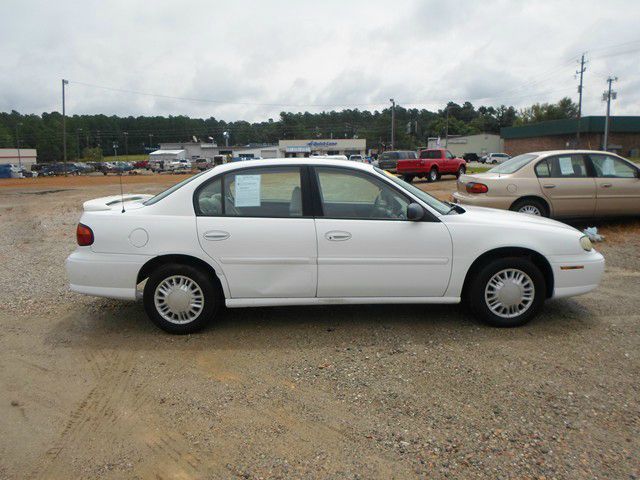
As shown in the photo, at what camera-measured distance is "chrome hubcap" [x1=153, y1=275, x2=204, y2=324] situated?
4.48m

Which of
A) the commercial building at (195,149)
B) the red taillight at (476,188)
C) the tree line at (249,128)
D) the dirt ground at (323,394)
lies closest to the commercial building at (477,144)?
the tree line at (249,128)

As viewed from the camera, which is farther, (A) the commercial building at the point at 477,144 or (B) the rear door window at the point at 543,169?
(A) the commercial building at the point at 477,144

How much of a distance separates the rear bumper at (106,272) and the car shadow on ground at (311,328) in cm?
44

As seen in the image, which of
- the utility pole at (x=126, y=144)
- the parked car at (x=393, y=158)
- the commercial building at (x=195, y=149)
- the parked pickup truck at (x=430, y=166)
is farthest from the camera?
the utility pole at (x=126, y=144)

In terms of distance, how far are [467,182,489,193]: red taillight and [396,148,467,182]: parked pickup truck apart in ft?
54.3

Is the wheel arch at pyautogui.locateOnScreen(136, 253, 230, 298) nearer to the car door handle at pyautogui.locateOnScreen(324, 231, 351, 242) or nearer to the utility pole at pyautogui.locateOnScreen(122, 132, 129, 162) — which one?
the car door handle at pyautogui.locateOnScreen(324, 231, 351, 242)

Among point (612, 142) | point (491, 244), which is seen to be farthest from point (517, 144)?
point (491, 244)

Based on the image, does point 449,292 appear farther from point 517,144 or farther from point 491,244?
point 517,144

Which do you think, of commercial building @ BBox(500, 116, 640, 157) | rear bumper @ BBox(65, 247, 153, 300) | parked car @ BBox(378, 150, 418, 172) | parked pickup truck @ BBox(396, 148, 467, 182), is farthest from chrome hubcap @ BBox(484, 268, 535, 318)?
commercial building @ BBox(500, 116, 640, 157)

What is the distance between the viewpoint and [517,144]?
75250 mm

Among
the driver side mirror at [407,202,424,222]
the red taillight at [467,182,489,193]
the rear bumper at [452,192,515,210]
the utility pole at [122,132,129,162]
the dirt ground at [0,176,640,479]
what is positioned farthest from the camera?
the utility pole at [122,132,129,162]

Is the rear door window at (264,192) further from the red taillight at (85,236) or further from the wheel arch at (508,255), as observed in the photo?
the wheel arch at (508,255)

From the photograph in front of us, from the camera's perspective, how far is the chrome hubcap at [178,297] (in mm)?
4477

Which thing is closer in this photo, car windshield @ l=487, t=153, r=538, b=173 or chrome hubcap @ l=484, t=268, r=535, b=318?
chrome hubcap @ l=484, t=268, r=535, b=318
